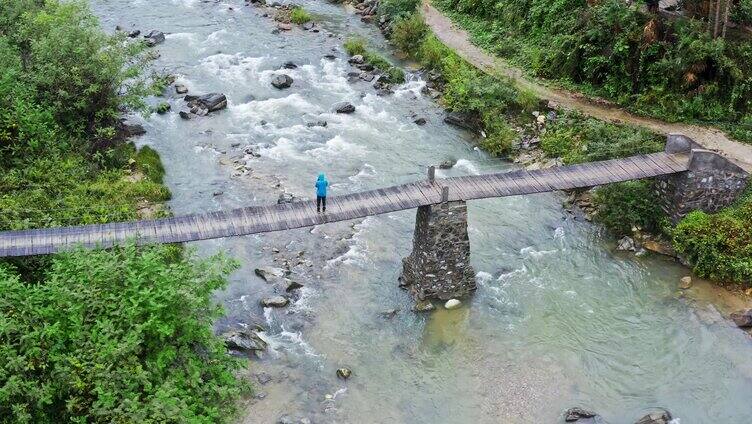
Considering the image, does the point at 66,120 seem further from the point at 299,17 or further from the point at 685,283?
the point at 685,283

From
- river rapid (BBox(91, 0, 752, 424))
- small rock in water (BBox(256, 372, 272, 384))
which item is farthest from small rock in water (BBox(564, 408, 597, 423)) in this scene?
small rock in water (BBox(256, 372, 272, 384))

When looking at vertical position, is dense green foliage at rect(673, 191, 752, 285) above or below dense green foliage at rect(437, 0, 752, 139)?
below

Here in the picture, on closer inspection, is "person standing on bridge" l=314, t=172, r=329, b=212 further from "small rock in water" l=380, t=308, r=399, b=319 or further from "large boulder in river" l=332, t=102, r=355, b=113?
"large boulder in river" l=332, t=102, r=355, b=113

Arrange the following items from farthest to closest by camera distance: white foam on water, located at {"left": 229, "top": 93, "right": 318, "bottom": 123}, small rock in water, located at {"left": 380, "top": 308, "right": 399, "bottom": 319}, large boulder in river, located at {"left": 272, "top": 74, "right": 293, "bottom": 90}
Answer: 1. large boulder in river, located at {"left": 272, "top": 74, "right": 293, "bottom": 90}
2. white foam on water, located at {"left": 229, "top": 93, "right": 318, "bottom": 123}
3. small rock in water, located at {"left": 380, "top": 308, "right": 399, "bottom": 319}

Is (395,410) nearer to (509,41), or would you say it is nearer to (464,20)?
(509,41)

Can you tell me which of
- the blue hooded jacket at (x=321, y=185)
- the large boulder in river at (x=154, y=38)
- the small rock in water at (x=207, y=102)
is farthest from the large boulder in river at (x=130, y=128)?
the blue hooded jacket at (x=321, y=185)

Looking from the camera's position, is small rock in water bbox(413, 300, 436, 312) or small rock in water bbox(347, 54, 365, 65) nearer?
small rock in water bbox(413, 300, 436, 312)

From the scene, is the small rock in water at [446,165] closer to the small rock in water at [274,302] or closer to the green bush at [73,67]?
the small rock in water at [274,302]

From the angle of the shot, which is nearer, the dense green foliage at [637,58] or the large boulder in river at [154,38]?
the dense green foliage at [637,58]

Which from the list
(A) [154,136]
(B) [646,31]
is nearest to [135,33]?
(A) [154,136]
